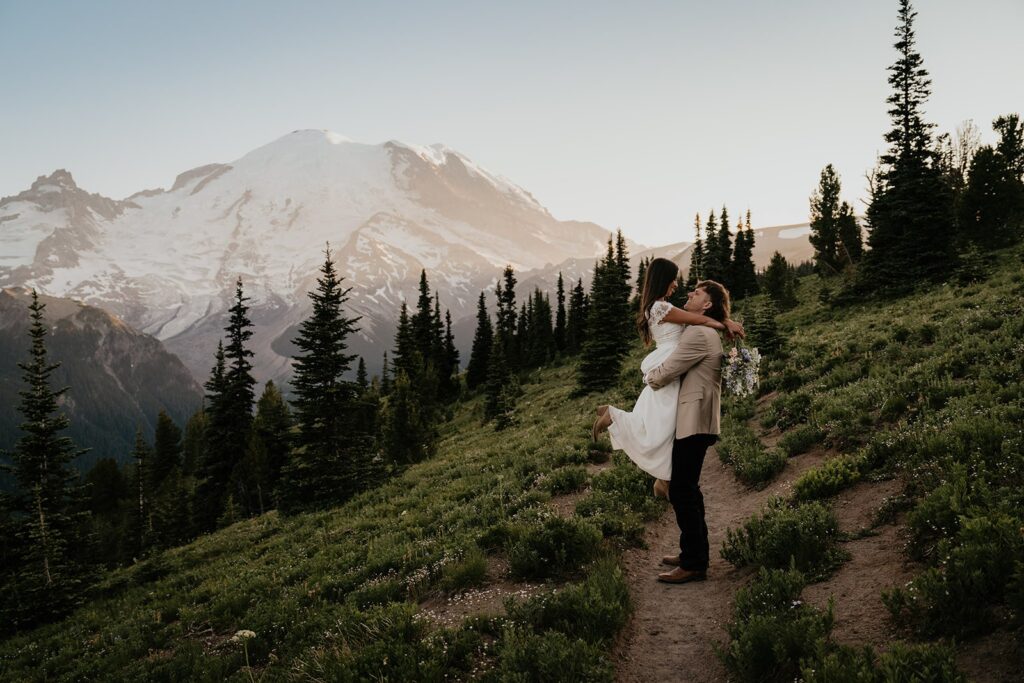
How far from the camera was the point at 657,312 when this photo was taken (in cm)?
635

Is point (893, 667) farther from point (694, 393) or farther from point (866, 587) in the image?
point (694, 393)

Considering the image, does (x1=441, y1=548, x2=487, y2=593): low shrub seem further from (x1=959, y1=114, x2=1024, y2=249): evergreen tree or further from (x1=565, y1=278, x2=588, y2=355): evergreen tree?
(x1=565, y1=278, x2=588, y2=355): evergreen tree

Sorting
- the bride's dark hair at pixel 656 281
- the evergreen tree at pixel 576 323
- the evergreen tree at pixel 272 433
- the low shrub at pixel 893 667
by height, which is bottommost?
the evergreen tree at pixel 272 433

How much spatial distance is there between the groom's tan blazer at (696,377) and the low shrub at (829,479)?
3.03 meters

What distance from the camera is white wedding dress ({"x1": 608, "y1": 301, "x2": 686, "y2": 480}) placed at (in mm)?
6082

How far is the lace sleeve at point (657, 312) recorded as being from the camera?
20.3 feet

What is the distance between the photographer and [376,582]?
876 centimetres

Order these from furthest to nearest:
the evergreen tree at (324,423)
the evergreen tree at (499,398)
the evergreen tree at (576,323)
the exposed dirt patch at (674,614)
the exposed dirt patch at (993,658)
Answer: the evergreen tree at (576,323)
the evergreen tree at (499,398)
the evergreen tree at (324,423)
the exposed dirt patch at (674,614)
the exposed dirt patch at (993,658)

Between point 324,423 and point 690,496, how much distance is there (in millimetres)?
24615

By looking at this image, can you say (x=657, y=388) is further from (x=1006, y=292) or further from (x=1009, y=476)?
(x=1006, y=292)

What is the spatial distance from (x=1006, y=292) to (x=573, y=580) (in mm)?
19809

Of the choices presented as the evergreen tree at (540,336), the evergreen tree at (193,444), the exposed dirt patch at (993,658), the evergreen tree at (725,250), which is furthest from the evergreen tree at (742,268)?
the evergreen tree at (193,444)

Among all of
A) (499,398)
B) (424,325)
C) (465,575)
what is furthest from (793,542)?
(424,325)

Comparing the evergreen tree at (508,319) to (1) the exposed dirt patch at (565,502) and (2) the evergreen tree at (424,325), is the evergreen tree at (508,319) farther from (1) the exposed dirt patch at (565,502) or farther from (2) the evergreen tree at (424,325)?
(1) the exposed dirt patch at (565,502)
